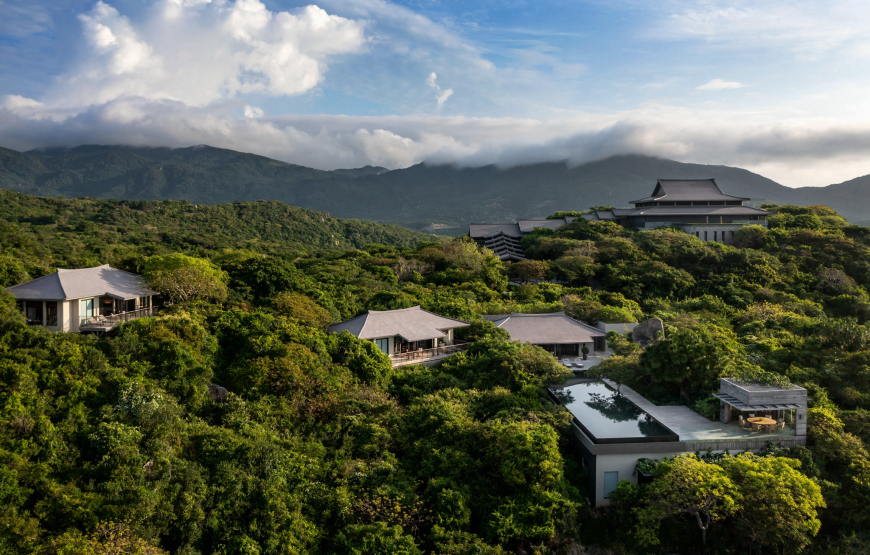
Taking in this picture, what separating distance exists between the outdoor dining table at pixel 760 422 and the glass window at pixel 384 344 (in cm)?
1413

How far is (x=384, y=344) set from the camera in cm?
2372

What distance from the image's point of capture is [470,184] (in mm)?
193250

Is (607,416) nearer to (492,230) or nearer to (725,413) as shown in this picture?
(725,413)

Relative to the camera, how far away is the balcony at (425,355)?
902 inches

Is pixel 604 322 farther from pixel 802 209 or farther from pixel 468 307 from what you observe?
pixel 802 209

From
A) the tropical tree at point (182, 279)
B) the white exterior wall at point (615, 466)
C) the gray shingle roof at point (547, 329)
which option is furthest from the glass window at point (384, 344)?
the white exterior wall at point (615, 466)

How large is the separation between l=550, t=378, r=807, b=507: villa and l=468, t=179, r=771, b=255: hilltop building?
30.4 meters

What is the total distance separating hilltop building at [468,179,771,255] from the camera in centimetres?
4675

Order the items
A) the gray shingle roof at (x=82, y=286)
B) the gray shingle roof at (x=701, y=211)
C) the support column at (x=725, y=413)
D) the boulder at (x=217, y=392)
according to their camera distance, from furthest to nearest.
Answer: the gray shingle roof at (x=701, y=211), the gray shingle roof at (x=82, y=286), the boulder at (x=217, y=392), the support column at (x=725, y=413)

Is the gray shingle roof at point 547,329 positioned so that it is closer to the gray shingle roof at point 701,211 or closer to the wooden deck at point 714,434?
the wooden deck at point 714,434

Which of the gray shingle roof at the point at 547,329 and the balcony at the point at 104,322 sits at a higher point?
the balcony at the point at 104,322

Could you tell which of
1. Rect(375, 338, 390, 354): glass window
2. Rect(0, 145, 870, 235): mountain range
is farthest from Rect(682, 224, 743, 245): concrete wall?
Rect(0, 145, 870, 235): mountain range

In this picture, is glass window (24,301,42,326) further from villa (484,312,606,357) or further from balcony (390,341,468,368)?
villa (484,312,606,357)

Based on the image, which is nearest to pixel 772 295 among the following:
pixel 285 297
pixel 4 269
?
pixel 285 297
